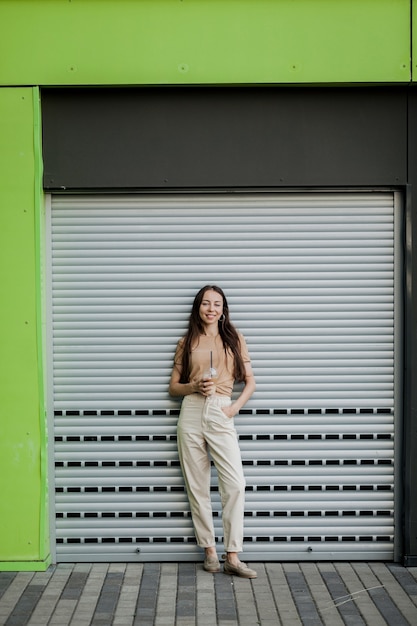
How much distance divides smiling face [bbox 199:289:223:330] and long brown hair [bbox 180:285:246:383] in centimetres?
3

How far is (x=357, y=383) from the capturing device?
7.52 metres

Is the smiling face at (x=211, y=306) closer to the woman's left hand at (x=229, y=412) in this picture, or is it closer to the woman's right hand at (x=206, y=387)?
the woman's right hand at (x=206, y=387)

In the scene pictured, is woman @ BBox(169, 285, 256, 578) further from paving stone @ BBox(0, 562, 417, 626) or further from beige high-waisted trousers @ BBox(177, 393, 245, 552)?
paving stone @ BBox(0, 562, 417, 626)

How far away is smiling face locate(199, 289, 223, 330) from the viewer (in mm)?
7234

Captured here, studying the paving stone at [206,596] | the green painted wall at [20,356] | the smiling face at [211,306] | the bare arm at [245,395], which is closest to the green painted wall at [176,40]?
the green painted wall at [20,356]

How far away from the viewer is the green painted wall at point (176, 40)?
722 cm

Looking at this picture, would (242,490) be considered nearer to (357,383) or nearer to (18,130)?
(357,383)

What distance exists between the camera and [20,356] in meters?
7.29

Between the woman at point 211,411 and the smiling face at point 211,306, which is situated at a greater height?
the smiling face at point 211,306

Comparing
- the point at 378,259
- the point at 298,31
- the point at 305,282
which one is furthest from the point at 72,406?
the point at 298,31

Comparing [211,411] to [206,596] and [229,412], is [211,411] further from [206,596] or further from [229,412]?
[206,596]

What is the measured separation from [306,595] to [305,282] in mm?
2476

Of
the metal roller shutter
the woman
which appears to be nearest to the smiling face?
the woman

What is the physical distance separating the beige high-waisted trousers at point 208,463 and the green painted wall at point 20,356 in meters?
1.18
